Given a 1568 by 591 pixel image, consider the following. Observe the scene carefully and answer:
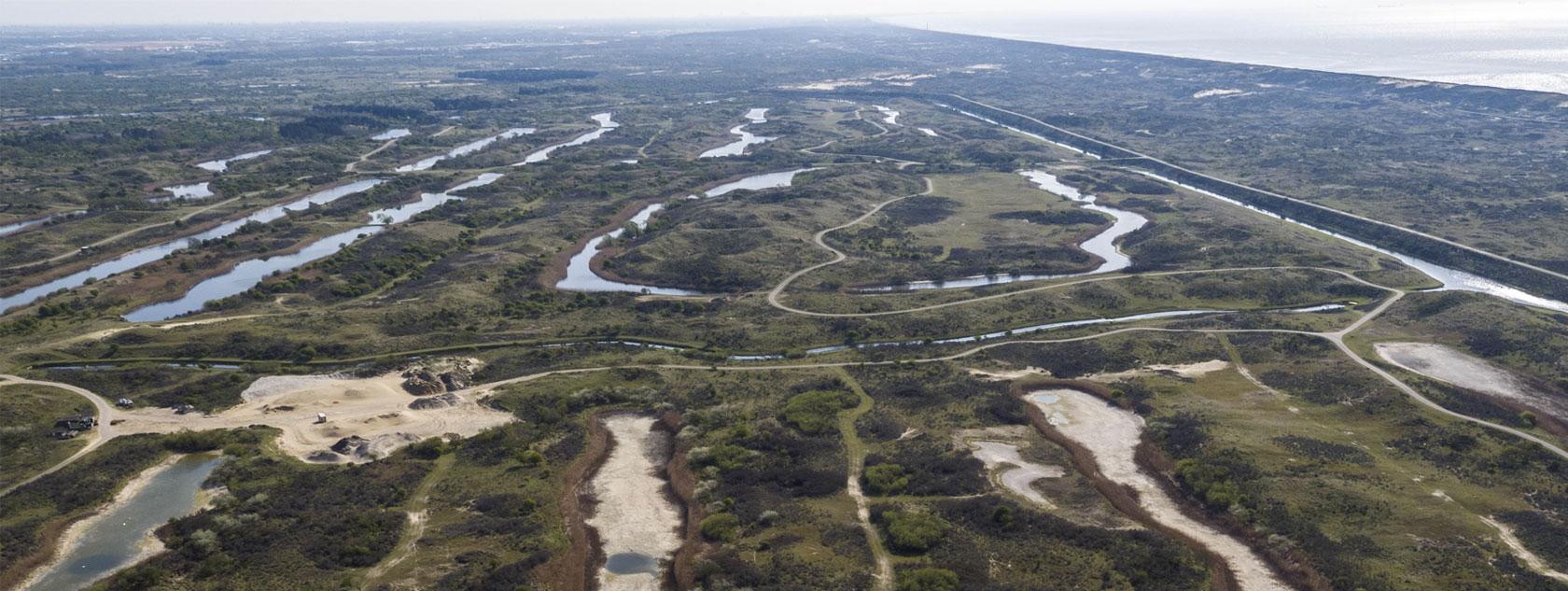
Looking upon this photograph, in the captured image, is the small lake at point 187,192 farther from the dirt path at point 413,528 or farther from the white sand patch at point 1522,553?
the white sand patch at point 1522,553

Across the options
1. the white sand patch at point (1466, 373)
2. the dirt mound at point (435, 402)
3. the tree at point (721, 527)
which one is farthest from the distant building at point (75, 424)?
the white sand patch at point (1466, 373)

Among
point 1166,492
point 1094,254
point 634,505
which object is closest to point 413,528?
point 634,505

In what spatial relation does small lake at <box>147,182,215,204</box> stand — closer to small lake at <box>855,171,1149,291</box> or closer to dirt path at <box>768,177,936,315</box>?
dirt path at <box>768,177,936,315</box>

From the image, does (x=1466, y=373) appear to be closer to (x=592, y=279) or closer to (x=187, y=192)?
(x=592, y=279)

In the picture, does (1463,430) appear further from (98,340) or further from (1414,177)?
(1414,177)

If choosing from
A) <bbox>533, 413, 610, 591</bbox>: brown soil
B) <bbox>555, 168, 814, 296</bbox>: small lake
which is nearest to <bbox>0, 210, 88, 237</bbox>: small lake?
<bbox>555, 168, 814, 296</bbox>: small lake
